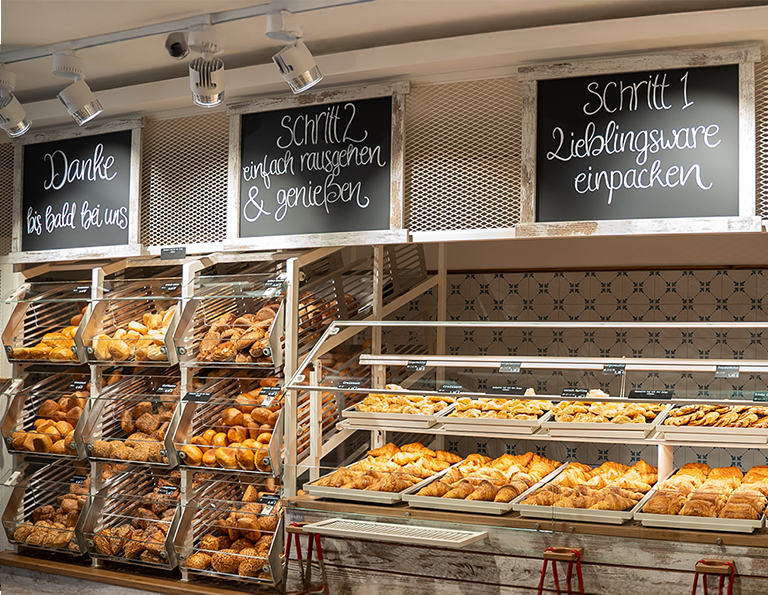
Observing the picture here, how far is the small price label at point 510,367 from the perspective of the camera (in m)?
3.20

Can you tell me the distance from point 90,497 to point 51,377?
31.0 inches

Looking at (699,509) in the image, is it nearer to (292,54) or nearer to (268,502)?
(268,502)

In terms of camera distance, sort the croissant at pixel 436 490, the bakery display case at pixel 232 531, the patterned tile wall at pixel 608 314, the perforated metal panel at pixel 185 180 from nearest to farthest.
A: the croissant at pixel 436 490 → the bakery display case at pixel 232 531 → the perforated metal panel at pixel 185 180 → the patterned tile wall at pixel 608 314

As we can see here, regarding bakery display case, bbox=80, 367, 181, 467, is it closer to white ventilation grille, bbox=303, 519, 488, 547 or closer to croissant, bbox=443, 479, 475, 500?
white ventilation grille, bbox=303, 519, 488, 547

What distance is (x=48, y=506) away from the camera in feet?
13.7

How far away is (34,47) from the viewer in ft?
11.5

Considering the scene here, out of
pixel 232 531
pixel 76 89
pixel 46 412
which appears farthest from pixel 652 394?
pixel 46 412

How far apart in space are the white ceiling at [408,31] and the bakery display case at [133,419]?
5.22 feet

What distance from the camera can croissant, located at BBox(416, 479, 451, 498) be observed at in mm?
3000

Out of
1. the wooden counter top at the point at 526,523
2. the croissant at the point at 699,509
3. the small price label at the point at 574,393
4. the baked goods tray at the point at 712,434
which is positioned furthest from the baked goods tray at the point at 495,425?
the croissant at the point at 699,509

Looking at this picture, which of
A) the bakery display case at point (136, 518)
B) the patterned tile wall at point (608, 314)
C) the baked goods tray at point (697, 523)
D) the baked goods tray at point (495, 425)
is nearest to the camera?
the baked goods tray at point (697, 523)

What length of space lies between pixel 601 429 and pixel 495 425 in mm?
421

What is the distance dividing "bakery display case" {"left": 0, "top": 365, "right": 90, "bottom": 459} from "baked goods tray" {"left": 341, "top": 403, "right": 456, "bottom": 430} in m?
1.52

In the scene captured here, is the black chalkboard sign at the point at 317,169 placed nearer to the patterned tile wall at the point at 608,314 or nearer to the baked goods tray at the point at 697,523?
the patterned tile wall at the point at 608,314
